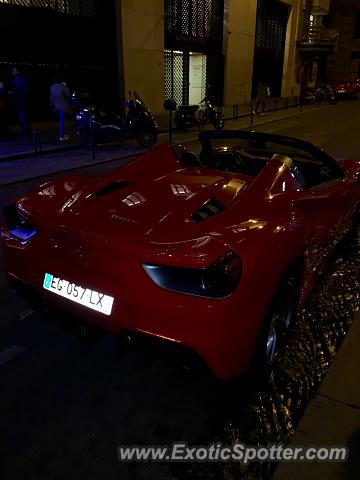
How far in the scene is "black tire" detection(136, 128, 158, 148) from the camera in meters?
11.7

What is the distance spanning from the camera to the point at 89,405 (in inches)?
96.8

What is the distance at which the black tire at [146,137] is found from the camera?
1173 centimetres

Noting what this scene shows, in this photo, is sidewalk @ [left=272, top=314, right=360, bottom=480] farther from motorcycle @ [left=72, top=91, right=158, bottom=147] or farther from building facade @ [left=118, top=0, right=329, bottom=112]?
building facade @ [left=118, top=0, right=329, bottom=112]

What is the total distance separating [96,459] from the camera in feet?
6.93

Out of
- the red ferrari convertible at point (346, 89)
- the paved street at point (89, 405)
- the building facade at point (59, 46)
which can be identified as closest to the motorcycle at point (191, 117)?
the building facade at point (59, 46)

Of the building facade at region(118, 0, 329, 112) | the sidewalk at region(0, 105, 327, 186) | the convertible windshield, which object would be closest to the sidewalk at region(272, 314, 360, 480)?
the convertible windshield

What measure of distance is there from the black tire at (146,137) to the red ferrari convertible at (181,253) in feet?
29.0

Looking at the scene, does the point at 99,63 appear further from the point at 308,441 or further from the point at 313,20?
the point at 313,20

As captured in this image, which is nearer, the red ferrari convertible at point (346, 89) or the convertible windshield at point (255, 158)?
the convertible windshield at point (255, 158)

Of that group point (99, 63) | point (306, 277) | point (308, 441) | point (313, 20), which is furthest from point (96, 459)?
point (313, 20)

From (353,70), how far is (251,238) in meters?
55.0

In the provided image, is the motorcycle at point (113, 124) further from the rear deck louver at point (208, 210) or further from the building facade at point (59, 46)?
the rear deck louver at point (208, 210)

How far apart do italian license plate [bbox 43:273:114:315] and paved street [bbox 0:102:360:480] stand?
0.33 meters

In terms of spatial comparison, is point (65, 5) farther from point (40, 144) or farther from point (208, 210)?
point (208, 210)
